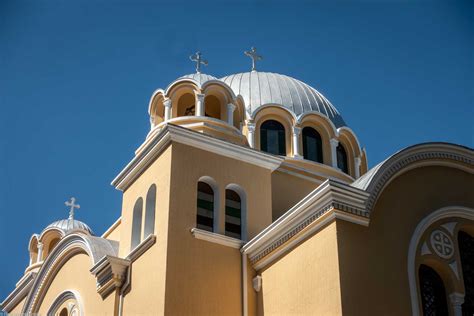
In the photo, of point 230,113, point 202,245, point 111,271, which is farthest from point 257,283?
point 230,113

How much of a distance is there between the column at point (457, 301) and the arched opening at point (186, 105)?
24.0 feet

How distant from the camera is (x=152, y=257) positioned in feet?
51.5

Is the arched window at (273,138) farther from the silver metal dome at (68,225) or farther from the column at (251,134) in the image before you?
the silver metal dome at (68,225)

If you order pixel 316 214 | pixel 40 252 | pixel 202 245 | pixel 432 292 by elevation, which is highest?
pixel 40 252

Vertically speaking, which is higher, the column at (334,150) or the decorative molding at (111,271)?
the column at (334,150)

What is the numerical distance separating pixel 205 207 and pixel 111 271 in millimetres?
2065

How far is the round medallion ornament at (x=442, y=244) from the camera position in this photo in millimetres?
15414

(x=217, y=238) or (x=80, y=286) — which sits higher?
(x=80, y=286)

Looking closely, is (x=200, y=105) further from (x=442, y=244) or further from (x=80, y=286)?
(x=442, y=244)

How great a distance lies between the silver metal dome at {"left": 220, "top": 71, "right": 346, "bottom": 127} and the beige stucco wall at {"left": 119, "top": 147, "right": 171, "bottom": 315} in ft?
14.8

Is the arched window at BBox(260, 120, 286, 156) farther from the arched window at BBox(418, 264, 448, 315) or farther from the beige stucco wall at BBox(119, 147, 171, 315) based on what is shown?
the arched window at BBox(418, 264, 448, 315)

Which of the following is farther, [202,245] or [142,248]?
[142,248]

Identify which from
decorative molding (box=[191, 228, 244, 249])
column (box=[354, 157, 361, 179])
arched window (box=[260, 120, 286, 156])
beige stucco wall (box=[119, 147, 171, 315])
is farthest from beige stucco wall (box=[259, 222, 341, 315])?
column (box=[354, 157, 361, 179])

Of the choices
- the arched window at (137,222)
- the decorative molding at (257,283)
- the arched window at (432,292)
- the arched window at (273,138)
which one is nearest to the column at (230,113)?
the arched window at (273,138)
